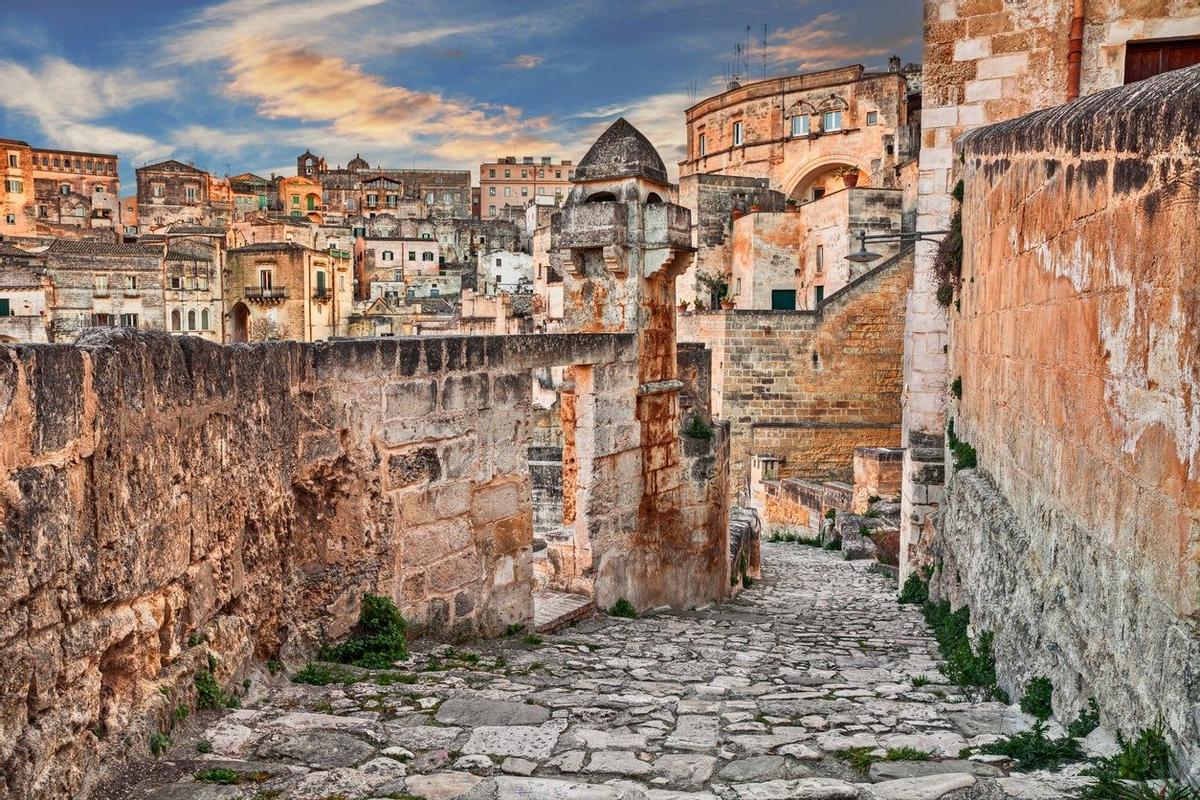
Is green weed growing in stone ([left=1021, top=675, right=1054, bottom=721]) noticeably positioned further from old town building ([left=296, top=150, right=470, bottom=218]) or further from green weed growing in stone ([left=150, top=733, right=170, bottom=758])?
old town building ([left=296, top=150, right=470, bottom=218])

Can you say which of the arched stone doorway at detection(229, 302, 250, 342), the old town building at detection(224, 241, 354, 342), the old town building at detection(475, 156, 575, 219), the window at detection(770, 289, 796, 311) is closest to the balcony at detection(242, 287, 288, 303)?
the old town building at detection(224, 241, 354, 342)

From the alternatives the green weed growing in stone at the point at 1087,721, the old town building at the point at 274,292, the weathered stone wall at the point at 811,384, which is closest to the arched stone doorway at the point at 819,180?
the weathered stone wall at the point at 811,384

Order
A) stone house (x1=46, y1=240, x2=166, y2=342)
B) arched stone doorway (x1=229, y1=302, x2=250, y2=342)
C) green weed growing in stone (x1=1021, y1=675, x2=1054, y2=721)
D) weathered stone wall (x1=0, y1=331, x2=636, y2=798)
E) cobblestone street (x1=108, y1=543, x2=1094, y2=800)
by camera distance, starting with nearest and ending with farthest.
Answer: weathered stone wall (x1=0, y1=331, x2=636, y2=798), cobblestone street (x1=108, y1=543, x2=1094, y2=800), green weed growing in stone (x1=1021, y1=675, x2=1054, y2=721), stone house (x1=46, y1=240, x2=166, y2=342), arched stone doorway (x1=229, y1=302, x2=250, y2=342)

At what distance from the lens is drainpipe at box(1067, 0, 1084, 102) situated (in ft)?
32.0

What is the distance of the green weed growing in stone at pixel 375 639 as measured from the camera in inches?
214

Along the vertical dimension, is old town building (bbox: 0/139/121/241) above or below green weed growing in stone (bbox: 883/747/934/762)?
above

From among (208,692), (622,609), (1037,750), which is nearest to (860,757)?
(1037,750)

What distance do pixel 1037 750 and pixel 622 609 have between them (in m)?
5.46

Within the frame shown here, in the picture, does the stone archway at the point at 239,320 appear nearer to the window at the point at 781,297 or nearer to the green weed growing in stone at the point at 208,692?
the window at the point at 781,297

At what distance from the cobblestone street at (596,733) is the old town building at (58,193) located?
64997 millimetres

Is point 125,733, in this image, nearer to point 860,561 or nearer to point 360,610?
point 360,610

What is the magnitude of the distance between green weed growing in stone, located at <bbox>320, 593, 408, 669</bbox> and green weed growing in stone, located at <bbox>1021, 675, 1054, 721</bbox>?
10.9ft

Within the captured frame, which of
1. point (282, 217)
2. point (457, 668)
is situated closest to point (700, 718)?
point (457, 668)

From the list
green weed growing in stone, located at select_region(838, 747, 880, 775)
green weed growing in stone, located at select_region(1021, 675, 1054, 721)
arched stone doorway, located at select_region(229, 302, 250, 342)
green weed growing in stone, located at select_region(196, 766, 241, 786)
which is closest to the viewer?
green weed growing in stone, located at select_region(196, 766, 241, 786)
